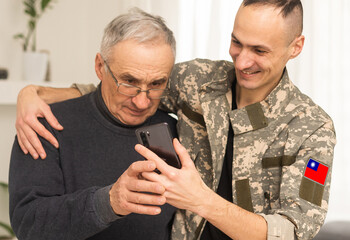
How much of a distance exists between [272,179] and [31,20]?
2.56 meters

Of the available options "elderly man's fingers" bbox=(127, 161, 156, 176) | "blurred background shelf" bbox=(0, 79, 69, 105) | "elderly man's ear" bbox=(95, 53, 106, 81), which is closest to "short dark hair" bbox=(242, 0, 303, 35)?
"elderly man's ear" bbox=(95, 53, 106, 81)

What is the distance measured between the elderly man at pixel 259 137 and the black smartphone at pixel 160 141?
7.0 inches

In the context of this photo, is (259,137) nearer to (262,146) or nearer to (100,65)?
(262,146)

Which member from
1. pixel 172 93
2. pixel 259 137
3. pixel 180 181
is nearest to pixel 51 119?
pixel 172 93

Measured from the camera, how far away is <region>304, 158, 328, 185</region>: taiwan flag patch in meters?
1.38

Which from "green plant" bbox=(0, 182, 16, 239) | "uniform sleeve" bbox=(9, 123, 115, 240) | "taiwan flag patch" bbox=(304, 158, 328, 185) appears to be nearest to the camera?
"uniform sleeve" bbox=(9, 123, 115, 240)

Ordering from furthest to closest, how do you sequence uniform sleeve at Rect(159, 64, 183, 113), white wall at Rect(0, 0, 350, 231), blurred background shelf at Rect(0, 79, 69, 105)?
blurred background shelf at Rect(0, 79, 69, 105), white wall at Rect(0, 0, 350, 231), uniform sleeve at Rect(159, 64, 183, 113)

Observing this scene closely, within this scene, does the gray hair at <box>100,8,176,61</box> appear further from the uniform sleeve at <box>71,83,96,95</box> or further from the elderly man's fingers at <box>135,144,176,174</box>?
the elderly man's fingers at <box>135,144,176,174</box>

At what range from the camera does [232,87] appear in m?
1.66

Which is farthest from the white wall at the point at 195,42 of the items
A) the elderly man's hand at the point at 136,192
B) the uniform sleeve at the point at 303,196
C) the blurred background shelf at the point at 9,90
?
the elderly man's hand at the point at 136,192

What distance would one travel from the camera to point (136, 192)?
47.4 inches

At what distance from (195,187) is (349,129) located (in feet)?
6.30

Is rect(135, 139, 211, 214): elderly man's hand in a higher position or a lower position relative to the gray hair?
lower

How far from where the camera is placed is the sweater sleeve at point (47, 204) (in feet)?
4.16
